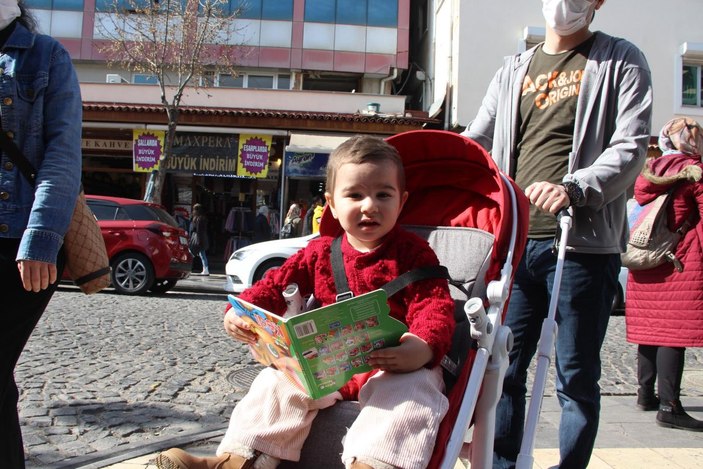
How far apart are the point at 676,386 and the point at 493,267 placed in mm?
2705

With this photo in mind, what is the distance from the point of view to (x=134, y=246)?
10922 millimetres

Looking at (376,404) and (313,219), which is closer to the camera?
(376,404)

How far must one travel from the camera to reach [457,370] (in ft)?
7.07

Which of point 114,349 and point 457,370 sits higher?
point 457,370

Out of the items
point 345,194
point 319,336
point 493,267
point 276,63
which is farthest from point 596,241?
point 276,63

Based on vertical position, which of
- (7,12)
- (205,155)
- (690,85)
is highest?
(690,85)

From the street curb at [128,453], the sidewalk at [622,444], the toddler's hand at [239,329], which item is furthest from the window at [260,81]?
the toddler's hand at [239,329]

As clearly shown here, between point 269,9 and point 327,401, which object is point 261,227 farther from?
point 327,401

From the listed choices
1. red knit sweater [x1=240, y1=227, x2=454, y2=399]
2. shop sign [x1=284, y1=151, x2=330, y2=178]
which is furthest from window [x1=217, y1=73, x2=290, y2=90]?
red knit sweater [x1=240, y1=227, x2=454, y2=399]

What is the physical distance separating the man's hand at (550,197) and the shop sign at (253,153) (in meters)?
16.6

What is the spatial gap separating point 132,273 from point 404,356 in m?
9.83

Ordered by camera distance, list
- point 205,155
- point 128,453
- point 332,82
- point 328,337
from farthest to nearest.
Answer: point 332,82
point 205,155
point 128,453
point 328,337

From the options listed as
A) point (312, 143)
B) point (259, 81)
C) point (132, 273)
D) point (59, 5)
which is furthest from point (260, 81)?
point (132, 273)

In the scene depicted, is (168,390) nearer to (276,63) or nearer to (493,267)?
(493,267)
